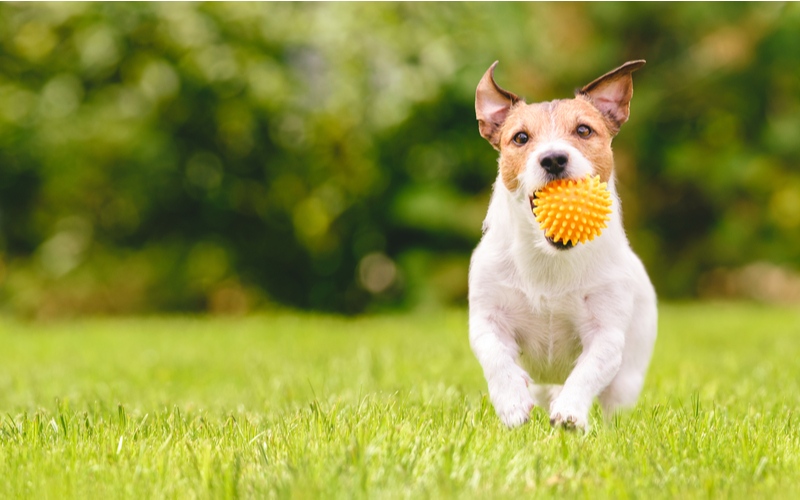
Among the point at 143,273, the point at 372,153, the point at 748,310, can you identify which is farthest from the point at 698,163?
the point at 143,273

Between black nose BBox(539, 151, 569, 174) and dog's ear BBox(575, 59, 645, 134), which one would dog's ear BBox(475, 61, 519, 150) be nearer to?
dog's ear BBox(575, 59, 645, 134)

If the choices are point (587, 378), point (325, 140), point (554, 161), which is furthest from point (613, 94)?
point (325, 140)

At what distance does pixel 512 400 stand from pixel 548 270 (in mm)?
582

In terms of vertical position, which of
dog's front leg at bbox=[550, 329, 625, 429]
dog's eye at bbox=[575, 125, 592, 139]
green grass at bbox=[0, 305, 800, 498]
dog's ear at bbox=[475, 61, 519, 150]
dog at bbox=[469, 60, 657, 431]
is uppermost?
dog's ear at bbox=[475, 61, 519, 150]

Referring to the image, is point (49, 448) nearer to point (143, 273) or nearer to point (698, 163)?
point (143, 273)

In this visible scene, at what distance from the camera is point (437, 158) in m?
11.6

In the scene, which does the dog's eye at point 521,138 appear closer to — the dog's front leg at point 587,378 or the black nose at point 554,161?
the black nose at point 554,161

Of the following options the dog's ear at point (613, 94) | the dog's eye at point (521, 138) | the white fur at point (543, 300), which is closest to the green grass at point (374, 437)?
the white fur at point (543, 300)

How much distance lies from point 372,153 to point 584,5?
11.1 feet

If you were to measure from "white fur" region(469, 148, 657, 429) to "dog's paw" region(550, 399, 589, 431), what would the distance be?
2.7 inches

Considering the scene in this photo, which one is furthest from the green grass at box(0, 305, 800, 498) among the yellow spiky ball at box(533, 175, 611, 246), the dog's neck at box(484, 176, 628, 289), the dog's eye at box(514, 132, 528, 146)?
the dog's eye at box(514, 132, 528, 146)

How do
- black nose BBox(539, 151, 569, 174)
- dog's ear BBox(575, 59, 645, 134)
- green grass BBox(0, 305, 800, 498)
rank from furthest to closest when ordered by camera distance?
dog's ear BBox(575, 59, 645, 134), black nose BBox(539, 151, 569, 174), green grass BBox(0, 305, 800, 498)

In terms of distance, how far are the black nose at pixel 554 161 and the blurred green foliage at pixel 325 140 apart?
7.52 m

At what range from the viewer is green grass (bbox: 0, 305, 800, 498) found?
9.04 ft
